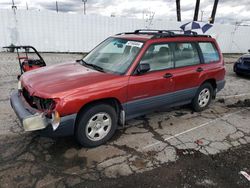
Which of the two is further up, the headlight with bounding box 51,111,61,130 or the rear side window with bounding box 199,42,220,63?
the rear side window with bounding box 199,42,220,63

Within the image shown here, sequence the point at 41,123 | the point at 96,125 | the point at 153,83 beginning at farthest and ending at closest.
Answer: the point at 153,83, the point at 96,125, the point at 41,123

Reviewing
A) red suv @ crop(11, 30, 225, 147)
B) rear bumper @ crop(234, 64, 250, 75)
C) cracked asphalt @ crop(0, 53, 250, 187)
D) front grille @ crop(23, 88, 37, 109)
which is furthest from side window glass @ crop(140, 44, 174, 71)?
rear bumper @ crop(234, 64, 250, 75)

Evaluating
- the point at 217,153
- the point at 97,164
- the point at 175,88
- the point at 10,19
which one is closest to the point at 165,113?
the point at 175,88

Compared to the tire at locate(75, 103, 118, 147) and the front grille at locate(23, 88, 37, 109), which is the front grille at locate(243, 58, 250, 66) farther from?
the front grille at locate(23, 88, 37, 109)

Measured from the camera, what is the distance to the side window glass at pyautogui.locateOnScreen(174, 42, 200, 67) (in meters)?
4.61

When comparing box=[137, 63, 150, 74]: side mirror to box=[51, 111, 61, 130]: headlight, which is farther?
box=[137, 63, 150, 74]: side mirror

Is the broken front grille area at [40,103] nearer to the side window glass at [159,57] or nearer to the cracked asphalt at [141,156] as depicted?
the cracked asphalt at [141,156]

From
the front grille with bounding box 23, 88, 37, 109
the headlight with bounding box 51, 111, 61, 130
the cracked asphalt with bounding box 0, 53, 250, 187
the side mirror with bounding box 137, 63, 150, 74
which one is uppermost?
the side mirror with bounding box 137, 63, 150, 74

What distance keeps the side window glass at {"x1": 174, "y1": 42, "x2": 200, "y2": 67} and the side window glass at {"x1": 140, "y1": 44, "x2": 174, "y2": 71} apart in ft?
0.63

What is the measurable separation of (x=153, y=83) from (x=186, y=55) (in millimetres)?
1214

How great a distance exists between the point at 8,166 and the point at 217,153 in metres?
3.11

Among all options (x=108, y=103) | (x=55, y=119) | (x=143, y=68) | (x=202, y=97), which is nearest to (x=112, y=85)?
(x=108, y=103)

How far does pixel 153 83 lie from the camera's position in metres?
4.11

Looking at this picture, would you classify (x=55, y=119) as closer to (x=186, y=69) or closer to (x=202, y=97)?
(x=186, y=69)
